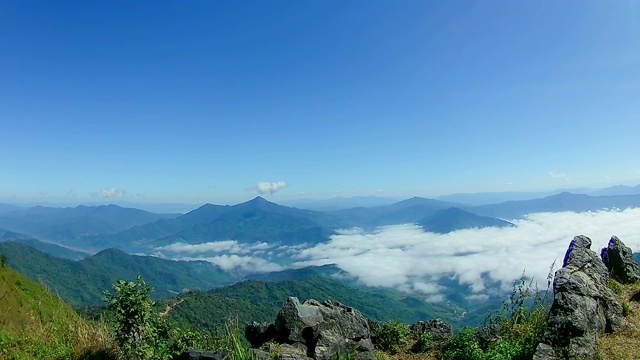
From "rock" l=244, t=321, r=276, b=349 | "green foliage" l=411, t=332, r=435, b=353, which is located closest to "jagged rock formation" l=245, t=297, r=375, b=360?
"rock" l=244, t=321, r=276, b=349

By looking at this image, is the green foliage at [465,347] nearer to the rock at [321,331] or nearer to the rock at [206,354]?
the rock at [321,331]

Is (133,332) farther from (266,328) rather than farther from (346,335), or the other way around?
(346,335)

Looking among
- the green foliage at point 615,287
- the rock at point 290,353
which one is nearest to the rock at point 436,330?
the rock at point 290,353

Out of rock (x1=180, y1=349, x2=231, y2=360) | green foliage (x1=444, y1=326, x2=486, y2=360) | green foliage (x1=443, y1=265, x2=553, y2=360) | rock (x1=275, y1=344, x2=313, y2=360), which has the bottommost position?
green foliage (x1=444, y1=326, x2=486, y2=360)

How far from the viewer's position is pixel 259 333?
31.5 ft

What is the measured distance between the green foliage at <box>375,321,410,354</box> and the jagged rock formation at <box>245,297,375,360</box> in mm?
1428

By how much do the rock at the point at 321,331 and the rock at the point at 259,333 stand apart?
668 mm

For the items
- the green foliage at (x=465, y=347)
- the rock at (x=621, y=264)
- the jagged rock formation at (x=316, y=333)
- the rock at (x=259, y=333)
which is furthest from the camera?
the rock at (x=621, y=264)

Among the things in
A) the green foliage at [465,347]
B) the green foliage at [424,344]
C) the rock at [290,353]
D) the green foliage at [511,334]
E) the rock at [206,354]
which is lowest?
the green foliage at [424,344]

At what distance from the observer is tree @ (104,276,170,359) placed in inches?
258

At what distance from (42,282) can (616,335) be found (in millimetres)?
13684

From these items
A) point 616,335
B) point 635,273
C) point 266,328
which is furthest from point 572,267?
point 266,328

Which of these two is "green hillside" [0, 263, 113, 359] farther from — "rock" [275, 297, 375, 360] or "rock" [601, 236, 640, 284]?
"rock" [601, 236, 640, 284]

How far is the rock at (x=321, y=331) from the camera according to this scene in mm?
7934
